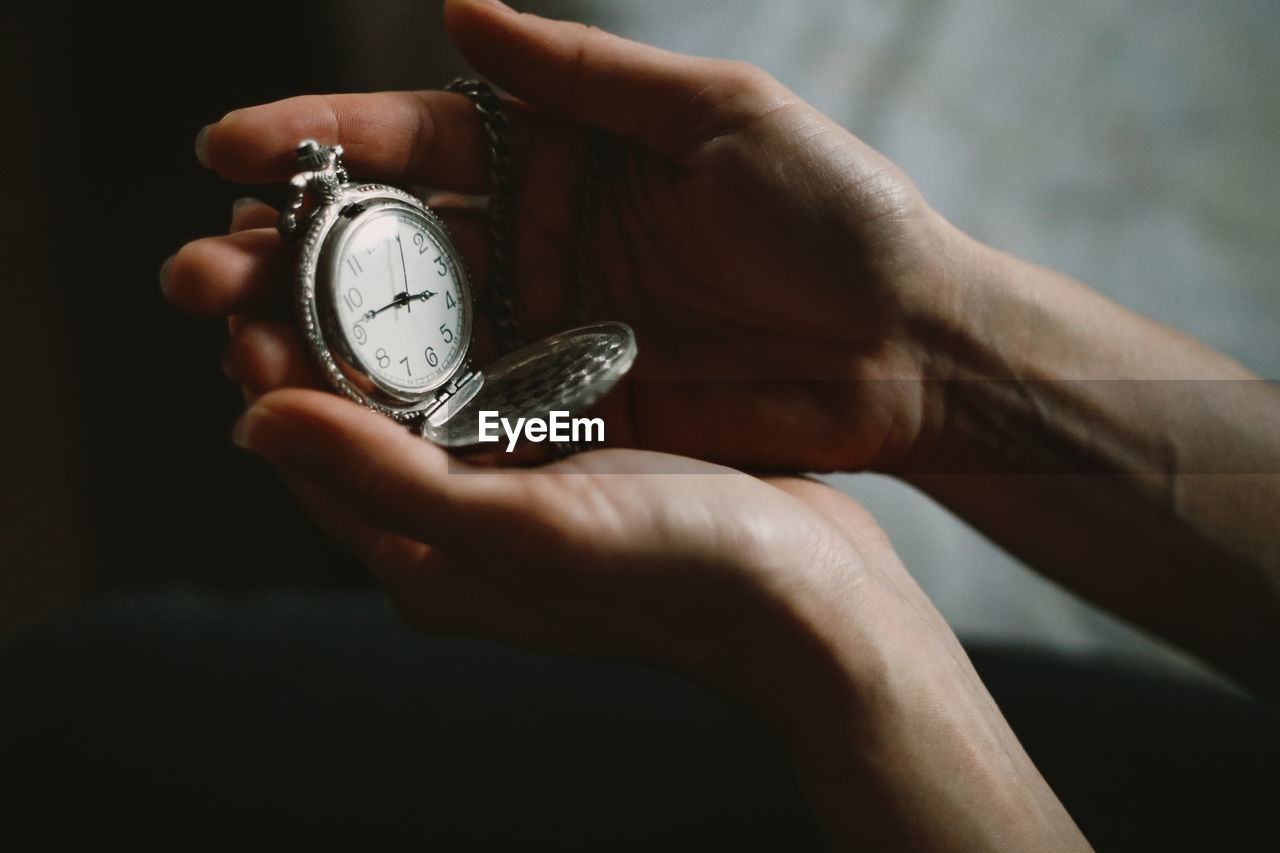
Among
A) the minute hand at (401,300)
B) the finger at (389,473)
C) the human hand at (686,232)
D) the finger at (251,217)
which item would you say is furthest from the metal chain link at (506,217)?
the finger at (389,473)

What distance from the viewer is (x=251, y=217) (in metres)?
0.92

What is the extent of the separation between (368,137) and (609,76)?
0.88 feet

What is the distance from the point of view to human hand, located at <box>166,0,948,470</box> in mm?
893

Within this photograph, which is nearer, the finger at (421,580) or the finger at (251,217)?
the finger at (421,580)

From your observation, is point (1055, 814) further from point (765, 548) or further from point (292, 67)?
point (292, 67)

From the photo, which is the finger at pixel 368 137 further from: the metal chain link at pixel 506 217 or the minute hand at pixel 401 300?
the minute hand at pixel 401 300

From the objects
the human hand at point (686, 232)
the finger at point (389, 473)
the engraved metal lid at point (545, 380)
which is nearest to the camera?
the finger at point (389, 473)

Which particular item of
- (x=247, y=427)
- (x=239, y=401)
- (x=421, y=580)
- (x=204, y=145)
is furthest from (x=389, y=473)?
(x=239, y=401)

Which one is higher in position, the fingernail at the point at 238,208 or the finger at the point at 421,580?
the fingernail at the point at 238,208

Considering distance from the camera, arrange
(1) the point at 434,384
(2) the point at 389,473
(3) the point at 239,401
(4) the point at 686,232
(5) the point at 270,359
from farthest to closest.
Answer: (3) the point at 239,401
(4) the point at 686,232
(1) the point at 434,384
(5) the point at 270,359
(2) the point at 389,473

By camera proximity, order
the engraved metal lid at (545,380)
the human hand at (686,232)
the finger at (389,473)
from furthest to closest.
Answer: the human hand at (686,232), the engraved metal lid at (545,380), the finger at (389,473)

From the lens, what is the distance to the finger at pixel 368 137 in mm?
834

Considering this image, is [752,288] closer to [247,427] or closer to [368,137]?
[368,137]

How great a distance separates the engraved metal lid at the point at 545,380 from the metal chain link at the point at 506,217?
0.08 meters
